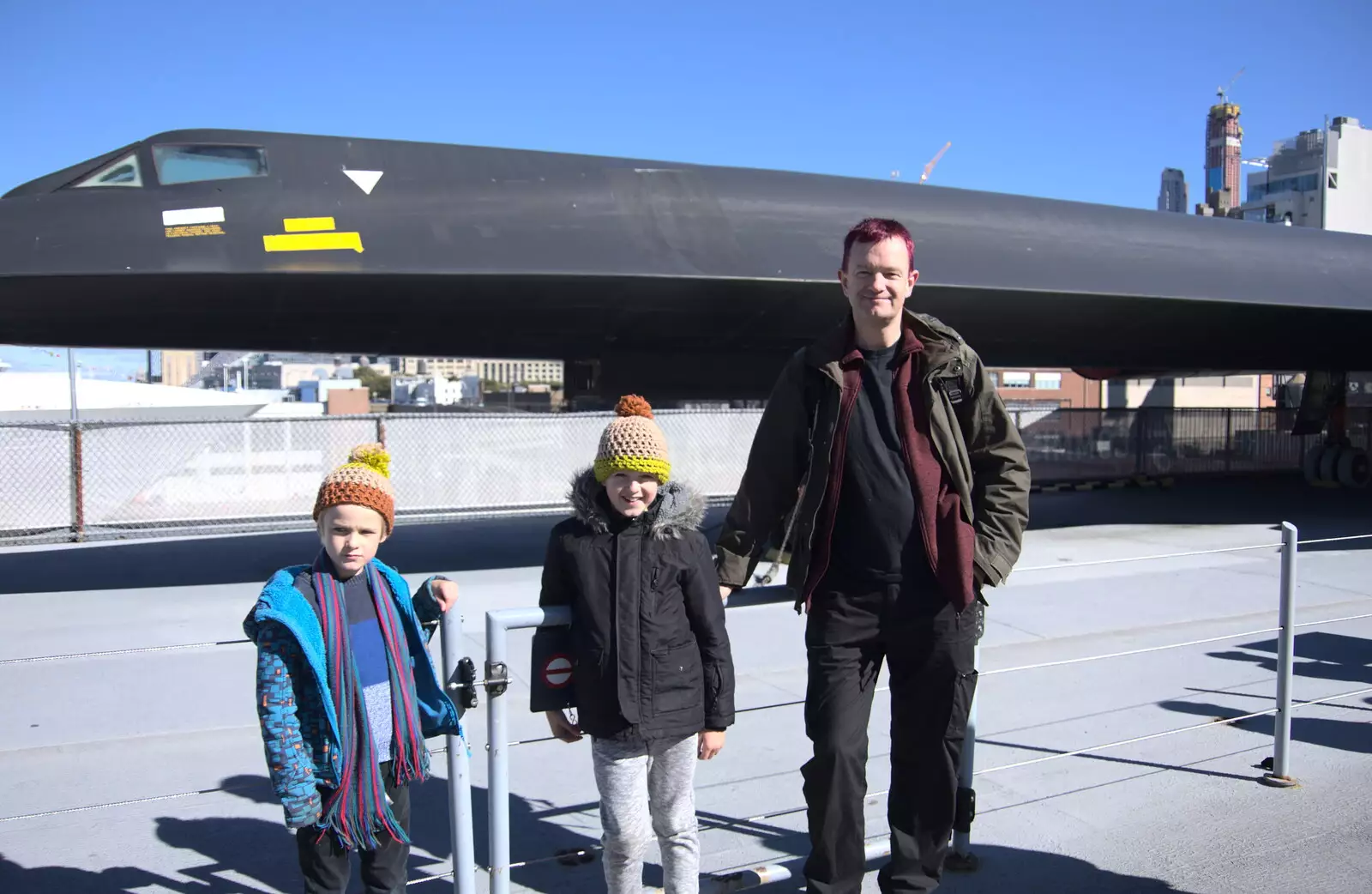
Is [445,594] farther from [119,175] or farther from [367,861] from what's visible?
[119,175]

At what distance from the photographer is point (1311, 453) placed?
1658cm

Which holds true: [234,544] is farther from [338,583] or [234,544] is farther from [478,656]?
[338,583]

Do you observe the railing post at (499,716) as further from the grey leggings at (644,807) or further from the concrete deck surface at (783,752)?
the concrete deck surface at (783,752)

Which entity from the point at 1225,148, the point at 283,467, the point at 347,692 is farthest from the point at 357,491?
the point at 1225,148

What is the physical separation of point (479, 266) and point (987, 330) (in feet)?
18.7

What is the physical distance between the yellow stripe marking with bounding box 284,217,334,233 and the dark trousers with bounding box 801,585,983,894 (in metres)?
6.35

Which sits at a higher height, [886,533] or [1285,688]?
[886,533]

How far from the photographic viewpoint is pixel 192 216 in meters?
7.56

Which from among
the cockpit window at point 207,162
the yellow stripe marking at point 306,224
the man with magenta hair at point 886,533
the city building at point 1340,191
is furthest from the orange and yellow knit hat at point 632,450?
the city building at point 1340,191

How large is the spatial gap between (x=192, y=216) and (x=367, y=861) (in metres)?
6.32

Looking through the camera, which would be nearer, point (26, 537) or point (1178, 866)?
point (1178, 866)

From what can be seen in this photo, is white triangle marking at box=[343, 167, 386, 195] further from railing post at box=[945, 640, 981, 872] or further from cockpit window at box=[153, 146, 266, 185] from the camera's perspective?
railing post at box=[945, 640, 981, 872]

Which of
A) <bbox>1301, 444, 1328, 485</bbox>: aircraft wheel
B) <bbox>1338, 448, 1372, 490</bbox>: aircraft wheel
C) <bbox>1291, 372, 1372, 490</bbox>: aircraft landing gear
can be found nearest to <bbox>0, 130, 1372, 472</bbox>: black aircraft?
<bbox>1291, 372, 1372, 490</bbox>: aircraft landing gear

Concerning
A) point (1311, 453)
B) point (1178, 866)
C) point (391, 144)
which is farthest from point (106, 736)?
point (1311, 453)
